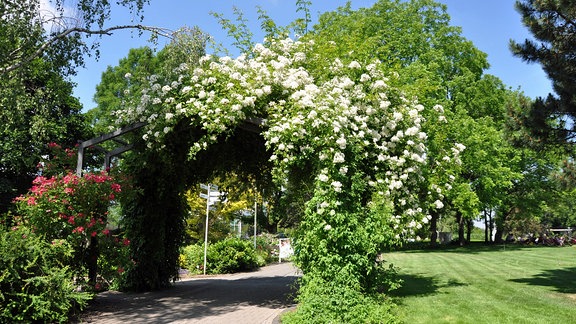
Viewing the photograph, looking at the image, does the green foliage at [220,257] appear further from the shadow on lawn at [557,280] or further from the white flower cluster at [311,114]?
the shadow on lawn at [557,280]

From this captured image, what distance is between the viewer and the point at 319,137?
25.3ft

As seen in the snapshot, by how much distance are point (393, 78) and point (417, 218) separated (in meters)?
2.84

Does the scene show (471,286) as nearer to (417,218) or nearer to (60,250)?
(417,218)

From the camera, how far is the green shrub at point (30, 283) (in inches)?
255

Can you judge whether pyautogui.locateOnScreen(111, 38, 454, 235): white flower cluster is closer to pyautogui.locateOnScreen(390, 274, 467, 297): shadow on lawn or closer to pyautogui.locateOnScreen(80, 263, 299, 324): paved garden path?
pyautogui.locateOnScreen(80, 263, 299, 324): paved garden path

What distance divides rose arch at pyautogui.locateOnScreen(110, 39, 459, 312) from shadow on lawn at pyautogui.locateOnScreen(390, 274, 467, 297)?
2189mm

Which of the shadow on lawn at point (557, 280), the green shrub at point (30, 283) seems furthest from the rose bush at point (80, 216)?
the shadow on lawn at point (557, 280)

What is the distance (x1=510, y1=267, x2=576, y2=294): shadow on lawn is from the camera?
36.9 ft

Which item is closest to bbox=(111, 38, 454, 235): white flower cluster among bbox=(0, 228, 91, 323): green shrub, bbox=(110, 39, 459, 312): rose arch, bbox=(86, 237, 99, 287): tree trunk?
bbox=(110, 39, 459, 312): rose arch

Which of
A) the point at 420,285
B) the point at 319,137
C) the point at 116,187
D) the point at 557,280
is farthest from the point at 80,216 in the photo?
the point at 557,280

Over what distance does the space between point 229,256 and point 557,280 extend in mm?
11162

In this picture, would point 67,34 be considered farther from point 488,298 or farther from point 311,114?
point 488,298

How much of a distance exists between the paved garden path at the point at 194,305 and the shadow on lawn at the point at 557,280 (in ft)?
21.8

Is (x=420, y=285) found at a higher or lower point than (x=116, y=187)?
lower
